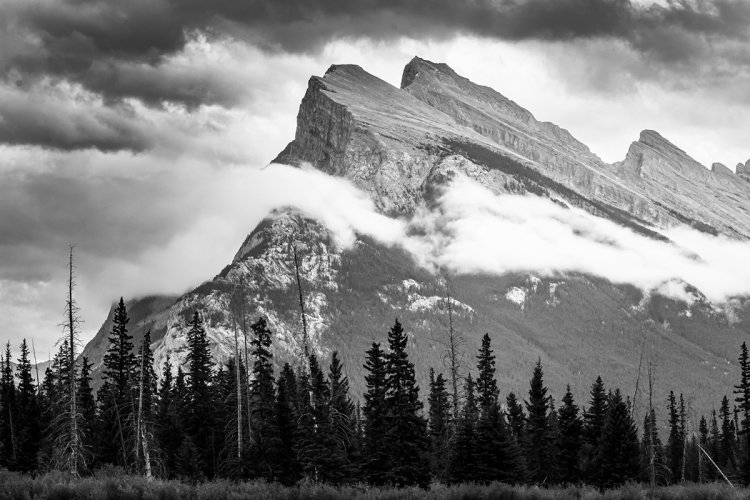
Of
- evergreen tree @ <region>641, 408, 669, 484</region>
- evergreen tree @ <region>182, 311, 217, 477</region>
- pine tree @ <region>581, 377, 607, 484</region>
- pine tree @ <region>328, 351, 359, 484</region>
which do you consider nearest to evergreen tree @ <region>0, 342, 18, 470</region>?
evergreen tree @ <region>182, 311, 217, 477</region>

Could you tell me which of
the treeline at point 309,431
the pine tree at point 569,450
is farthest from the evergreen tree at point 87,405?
the pine tree at point 569,450

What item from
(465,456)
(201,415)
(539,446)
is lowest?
(539,446)

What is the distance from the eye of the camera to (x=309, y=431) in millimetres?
47500

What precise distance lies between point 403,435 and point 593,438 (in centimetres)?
2886

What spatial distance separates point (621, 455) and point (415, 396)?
60.3 ft

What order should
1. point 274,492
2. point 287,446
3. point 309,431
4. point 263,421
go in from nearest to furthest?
point 274,492
point 309,431
point 287,446
point 263,421

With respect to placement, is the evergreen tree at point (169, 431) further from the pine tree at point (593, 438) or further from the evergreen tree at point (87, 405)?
the pine tree at point (593, 438)

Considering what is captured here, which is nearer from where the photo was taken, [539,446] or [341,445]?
[341,445]

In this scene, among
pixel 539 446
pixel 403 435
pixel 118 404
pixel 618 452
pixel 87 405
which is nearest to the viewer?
pixel 403 435

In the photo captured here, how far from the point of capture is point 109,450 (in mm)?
72562

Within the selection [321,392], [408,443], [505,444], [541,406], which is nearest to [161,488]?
[321,392]

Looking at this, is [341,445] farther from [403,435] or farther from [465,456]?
[465,456]

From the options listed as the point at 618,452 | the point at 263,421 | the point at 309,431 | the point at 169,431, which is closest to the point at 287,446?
the point at 309,431

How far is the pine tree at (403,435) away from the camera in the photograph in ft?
179
